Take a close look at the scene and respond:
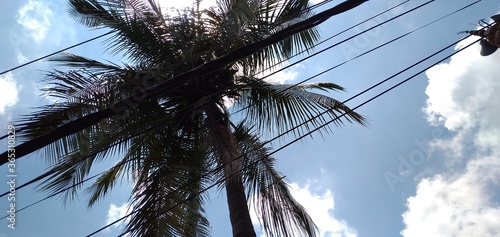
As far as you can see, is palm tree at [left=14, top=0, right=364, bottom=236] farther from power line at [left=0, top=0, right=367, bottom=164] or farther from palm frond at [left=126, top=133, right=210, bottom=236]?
power line at [left=0, top=0, right=367, bottom=164]

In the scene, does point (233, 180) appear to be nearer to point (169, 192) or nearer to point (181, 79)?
point (169, 192)

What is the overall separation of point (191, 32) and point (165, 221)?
10.2ft

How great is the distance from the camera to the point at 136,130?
294 inches

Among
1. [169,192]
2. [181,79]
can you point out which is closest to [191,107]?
[169,192]

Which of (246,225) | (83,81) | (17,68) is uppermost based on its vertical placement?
(83,81)

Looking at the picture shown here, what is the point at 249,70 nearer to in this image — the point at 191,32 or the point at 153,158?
the point at 191,32

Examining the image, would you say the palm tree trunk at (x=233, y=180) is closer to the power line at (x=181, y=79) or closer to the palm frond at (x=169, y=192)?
the palm frond at (x=169, y=192)

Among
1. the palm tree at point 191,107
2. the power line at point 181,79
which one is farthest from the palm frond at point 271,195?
the power line at point 181,79

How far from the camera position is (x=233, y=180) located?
22.9 feet

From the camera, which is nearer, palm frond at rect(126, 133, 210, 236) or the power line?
the power line

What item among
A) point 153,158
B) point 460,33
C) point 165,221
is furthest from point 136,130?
point 460,33

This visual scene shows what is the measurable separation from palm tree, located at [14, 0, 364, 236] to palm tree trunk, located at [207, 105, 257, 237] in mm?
21

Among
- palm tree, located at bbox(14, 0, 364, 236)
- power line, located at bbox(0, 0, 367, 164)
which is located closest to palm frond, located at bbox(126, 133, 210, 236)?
palm tree, located at bbox(14, 0, 364, 236)

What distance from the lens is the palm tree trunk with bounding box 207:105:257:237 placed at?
6457 mm
